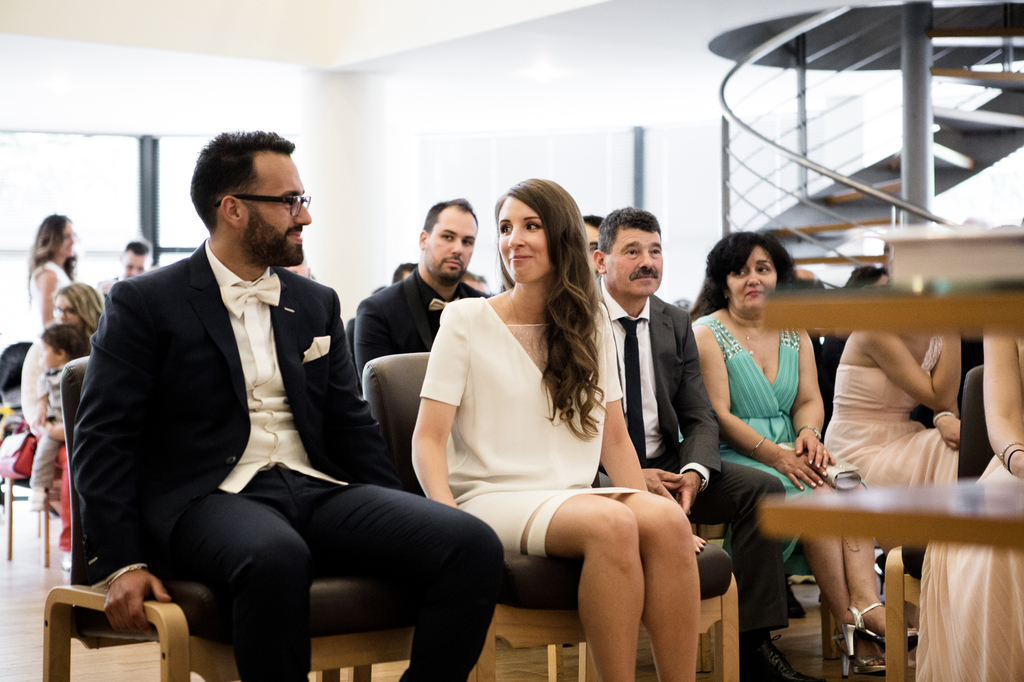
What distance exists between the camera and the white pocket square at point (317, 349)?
2166mm

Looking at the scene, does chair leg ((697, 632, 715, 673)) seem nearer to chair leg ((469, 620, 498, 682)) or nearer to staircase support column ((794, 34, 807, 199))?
chair leg ((469, 620, 498, 682))

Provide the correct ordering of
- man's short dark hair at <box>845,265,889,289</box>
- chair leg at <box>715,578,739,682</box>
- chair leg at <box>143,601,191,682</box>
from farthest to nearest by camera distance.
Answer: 1. man's short dark hair at <box>845,265,889,289</box>
2. chair leg at <box>715,578,739,682</box>
3. chair leg at <box>143,601,191,682</box>

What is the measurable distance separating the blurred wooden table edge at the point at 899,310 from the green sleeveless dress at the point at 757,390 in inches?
87.7

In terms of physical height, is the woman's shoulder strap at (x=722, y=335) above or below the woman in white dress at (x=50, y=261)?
below

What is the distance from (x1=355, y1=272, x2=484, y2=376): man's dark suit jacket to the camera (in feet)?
11.4

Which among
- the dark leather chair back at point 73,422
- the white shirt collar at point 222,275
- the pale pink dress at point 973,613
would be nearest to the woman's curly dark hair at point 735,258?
the pale pink dress at point 973,613

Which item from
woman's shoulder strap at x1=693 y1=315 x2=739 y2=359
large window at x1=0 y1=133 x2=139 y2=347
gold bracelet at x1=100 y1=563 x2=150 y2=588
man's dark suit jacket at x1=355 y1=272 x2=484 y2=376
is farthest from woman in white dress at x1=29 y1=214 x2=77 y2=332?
gold bracelet at x1=100 y1=563 x2=150 y2=588

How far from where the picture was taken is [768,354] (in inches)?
131

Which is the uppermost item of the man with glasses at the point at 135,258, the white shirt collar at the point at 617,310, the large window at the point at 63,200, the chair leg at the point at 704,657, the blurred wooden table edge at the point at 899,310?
the large window at the point at 63,200

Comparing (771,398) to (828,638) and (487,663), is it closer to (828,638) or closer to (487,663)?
(828,638)

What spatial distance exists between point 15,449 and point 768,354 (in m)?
3.74

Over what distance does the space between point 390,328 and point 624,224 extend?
35.7 inches

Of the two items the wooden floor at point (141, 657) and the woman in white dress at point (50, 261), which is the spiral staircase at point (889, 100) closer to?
the wooden floor at point (141, 657)

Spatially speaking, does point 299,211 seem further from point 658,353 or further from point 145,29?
point 145,29
